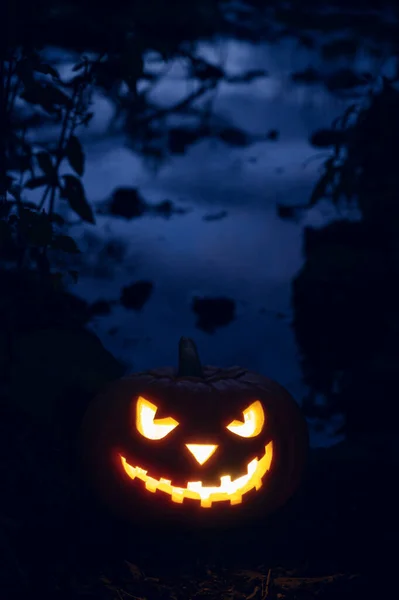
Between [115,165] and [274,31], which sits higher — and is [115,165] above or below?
below

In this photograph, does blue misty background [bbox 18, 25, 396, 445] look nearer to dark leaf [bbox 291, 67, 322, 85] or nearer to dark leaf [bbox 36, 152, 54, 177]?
dark leaf [bbox 291, 67, 322, 85]

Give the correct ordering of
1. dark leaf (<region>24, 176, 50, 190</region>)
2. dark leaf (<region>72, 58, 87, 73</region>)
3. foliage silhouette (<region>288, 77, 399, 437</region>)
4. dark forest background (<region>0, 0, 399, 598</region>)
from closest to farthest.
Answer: dark forest background (<region>0, 0, 399, 598</region>)
dark leaf (<region>72, 58, 87, 73</region>)
dark leaf (<region>24, 176, 50, 190</region>)
foliage silhouette (<region>288, 77, 399, 437</region>)

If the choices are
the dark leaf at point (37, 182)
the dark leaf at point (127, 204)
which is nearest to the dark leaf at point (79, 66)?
the dark leaf at point (37, 182)

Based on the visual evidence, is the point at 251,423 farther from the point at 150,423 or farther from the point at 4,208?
the point at 4,208

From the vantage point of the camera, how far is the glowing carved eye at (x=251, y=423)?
2908mm

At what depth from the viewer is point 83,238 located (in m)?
5.79

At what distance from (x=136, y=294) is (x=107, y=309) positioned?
0.33m

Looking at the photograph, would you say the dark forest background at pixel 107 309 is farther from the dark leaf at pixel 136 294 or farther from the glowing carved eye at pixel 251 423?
the glowing carved eye at pixel 251 423

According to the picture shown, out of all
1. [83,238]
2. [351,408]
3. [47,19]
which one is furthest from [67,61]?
[351,408]

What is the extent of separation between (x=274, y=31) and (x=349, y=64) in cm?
105

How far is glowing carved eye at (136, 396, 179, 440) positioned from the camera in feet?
9.46

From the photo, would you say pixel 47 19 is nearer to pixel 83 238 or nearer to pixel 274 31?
pixel 83 238

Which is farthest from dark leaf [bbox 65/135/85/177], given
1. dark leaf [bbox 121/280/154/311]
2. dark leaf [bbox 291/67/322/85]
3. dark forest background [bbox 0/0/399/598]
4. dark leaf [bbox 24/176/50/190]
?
dark leaf [bbox 291/67/322/85]

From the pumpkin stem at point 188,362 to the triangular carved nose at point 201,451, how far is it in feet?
1.06
